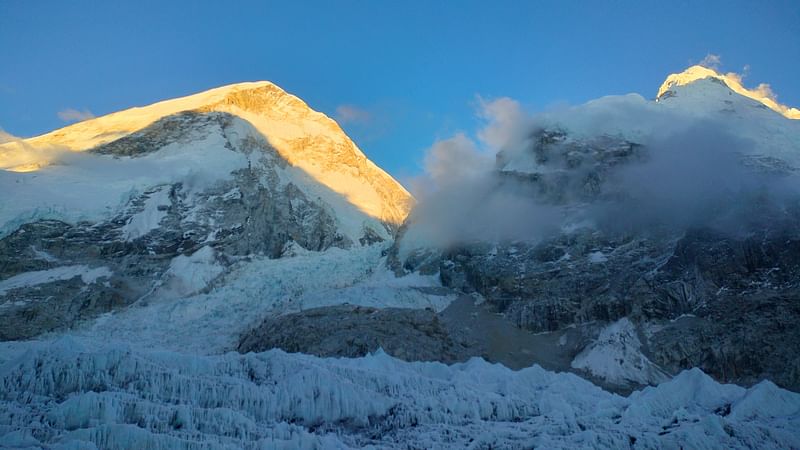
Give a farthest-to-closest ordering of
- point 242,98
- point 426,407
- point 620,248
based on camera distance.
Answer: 1. point 242,98
2. point 620,248
3. point 426,407

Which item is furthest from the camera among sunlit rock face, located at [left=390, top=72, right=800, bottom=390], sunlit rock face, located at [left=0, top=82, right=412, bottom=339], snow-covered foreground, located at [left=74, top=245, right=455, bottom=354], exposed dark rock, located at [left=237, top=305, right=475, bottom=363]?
sunlit rock face, located at [left=0, top=82, right=412, bottom=339]

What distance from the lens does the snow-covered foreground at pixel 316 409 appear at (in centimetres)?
2023

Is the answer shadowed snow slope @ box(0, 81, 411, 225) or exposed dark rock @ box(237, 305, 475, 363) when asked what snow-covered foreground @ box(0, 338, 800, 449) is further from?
shadowed snow slope @ box(0, 81, 411, 225)

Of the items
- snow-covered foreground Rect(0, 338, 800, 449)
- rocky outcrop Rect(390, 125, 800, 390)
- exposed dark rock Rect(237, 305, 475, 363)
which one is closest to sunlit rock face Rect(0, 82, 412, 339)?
exposed dark rock Rect(237, 305, 475, 363)

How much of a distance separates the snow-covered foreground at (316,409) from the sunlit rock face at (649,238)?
94.9 feet

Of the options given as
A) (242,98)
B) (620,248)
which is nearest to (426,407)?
(620,248)

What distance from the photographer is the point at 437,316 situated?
6938cm

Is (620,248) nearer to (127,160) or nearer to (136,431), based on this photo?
(136,431)

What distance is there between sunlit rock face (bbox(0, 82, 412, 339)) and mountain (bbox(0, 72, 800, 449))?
434mm

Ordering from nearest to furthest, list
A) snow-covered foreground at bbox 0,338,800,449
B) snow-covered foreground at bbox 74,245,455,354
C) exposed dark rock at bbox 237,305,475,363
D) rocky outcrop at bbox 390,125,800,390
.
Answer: snow-covered foreground at bbox 0,338,800,449
rocky outcrop at bbox 390,125,800,390
exposed dark rock at bbox 237,305,475,363
snow-covered foreground at bbox 74,245,455,354

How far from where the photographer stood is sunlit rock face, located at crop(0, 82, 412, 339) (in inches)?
3285

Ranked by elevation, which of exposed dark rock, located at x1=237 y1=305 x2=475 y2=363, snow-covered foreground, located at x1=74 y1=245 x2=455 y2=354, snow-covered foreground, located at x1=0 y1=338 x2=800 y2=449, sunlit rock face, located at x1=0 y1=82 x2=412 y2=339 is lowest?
snow-covered foreground, located at x1=0 y1=338 x2=800 y2=449

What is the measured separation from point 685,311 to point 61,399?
56.9 metres

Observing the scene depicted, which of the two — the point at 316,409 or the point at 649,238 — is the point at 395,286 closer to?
the point at 649,238
